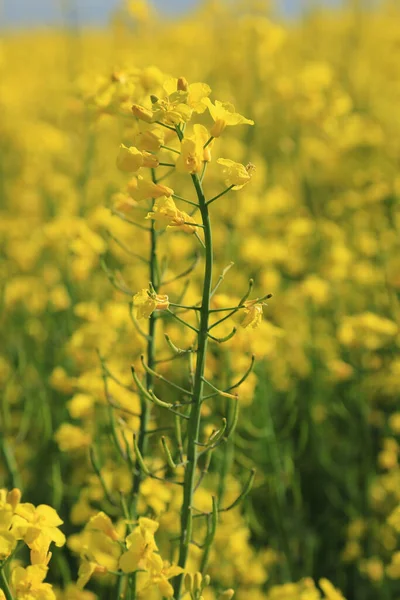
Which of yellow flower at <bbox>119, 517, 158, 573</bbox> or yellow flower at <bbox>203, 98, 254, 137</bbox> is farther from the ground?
yellow flower at <bbox>203, 98, 254, 137</bbox>

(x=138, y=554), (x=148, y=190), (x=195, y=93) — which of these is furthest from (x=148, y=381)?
(x=195, y=93)

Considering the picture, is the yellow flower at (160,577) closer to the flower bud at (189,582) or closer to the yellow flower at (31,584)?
the flower bud at (189,582)

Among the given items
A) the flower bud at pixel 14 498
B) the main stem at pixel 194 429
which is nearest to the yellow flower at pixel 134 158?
the main stem at pixel 194 429

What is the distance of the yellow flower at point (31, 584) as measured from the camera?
3.89ft

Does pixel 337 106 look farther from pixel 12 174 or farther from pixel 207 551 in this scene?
pixel 12 174

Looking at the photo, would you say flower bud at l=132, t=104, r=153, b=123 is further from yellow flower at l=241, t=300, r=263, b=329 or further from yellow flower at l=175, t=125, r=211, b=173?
yellow flower at l=241, t=300, r=263, b=329

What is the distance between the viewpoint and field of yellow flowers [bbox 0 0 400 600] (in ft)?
4.01

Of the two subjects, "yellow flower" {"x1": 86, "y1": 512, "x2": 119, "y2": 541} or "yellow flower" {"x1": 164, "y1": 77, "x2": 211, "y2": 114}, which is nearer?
"yellow flower" {"x1": 164, "y1": 77, "x2": 211, "y2": 114}

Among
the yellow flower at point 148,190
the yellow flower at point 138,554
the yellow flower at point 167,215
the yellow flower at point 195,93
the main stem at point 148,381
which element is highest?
the yellow flower at point 195,93

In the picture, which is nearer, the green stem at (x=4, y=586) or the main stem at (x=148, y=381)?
the green stem at (x=4, y=586)

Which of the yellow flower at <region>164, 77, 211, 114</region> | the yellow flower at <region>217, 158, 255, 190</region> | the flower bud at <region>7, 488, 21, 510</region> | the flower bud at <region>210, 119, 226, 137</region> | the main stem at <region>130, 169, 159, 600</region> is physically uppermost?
the yellow flower at <region>164, 77, 211, 114</region>

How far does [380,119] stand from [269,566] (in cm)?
357

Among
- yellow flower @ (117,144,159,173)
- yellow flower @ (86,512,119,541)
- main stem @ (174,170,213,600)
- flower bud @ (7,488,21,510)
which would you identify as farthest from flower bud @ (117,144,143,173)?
yellow flower @ (86,512,119,541)

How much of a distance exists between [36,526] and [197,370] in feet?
1.13
